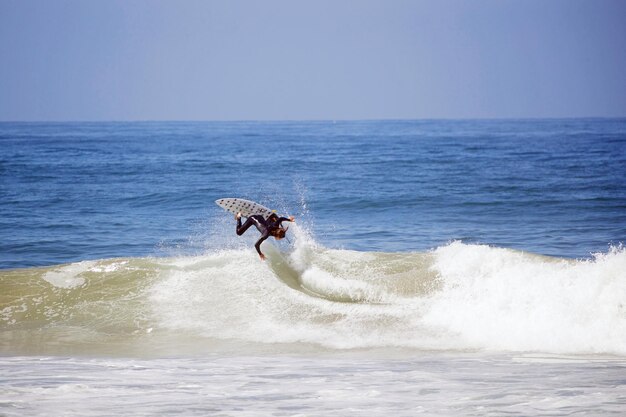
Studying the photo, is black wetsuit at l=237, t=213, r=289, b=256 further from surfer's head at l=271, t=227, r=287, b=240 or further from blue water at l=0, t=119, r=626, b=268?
blue water at l=0, t=119, r=626, b=268

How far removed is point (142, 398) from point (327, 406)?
2.24 m

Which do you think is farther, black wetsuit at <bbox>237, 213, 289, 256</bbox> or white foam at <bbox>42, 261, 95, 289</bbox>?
white foam at <bbox>42, 261, 95, 289</bbox>

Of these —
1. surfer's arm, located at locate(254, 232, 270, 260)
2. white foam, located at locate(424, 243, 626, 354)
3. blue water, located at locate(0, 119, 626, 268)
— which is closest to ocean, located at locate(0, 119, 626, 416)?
white foam, located at locate(424, 243, 626, 354)

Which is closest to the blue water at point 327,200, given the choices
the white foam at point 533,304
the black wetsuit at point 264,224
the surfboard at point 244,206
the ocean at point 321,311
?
the ocean at point 321,311

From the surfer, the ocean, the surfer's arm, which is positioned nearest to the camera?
the ocean

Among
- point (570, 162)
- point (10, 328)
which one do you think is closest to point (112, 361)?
point (10, 328)

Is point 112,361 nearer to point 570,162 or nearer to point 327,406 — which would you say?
point 327,406

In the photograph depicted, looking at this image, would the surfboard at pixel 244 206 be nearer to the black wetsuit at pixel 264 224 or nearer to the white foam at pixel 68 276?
the black wetsuit at pixel 264 224

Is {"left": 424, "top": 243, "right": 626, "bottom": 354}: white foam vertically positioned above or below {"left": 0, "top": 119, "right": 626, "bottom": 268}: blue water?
below

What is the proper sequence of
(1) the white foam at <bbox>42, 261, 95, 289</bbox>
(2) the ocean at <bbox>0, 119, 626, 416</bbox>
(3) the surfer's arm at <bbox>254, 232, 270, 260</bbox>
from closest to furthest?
(2) the ocean at <bbox>0, 119, 626, 416</bbox> < (3) the surfer's arm at <bbox>254, 232, 270, 260</bbox> < (1) the white foam at <bbox>42, 261, 95, 289</bbox>

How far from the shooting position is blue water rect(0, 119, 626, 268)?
821 inches

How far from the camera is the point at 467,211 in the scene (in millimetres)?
27094

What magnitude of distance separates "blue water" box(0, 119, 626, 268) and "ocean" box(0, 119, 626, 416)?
17 cm

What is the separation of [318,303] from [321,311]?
0.38 m
